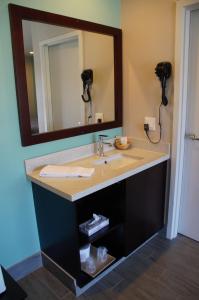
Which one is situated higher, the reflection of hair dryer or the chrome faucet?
the reflection of hair dryer

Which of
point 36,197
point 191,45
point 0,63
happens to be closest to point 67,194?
point 36,197

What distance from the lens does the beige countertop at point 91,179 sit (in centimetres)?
144

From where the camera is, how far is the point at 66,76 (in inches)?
76.7

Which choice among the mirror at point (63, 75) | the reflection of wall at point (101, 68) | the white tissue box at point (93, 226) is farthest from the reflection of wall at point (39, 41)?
the white tissue box at point (93, 226)

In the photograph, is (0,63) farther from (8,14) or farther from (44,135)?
(44,135)

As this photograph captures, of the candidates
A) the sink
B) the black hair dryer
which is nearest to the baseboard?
the sink

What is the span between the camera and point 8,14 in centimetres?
148

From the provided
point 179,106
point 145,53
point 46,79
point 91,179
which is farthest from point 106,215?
point 145,53

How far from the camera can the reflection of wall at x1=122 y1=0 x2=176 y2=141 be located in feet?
6.22

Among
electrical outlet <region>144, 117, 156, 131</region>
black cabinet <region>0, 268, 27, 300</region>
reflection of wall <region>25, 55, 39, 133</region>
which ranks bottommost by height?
black cabinet <region>0, 268, 27, 300</region>

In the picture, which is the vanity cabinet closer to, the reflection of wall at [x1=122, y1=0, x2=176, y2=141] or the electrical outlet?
the electrical outlet

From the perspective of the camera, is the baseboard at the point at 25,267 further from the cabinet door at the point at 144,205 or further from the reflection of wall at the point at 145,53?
the reflection of wall at the point at 145,53

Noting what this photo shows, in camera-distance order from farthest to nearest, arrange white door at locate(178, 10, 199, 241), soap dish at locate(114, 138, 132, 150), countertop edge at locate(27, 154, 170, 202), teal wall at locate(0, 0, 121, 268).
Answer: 1. soap dish at locate(114, 138, 132, 150)
2. white door at locate(178, 10, 199, 241)
3. teal wall at locate(0, 0, 121, 268)
4. countertop edge at locate(27, 154, 170, 202)

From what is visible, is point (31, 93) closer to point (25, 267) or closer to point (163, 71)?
point (163, 71)
